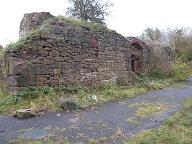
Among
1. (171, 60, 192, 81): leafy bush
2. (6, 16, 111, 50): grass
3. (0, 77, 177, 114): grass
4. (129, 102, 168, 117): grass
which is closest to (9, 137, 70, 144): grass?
(0, 77, 177, 114): grass

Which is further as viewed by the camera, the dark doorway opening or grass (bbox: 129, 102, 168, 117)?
the dark doorway opening

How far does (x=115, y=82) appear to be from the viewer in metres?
13.1

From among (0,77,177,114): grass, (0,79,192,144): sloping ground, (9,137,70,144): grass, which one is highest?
(0,77,177,114): grass

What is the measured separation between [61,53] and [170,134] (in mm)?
5325

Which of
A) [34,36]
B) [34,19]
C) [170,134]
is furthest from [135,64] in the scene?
[170,134]

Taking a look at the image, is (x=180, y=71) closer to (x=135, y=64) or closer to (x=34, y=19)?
(x=135, y=64)

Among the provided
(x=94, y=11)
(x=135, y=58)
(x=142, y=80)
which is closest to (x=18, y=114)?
(x=142, y=80)

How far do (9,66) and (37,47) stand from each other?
1066 millimetres

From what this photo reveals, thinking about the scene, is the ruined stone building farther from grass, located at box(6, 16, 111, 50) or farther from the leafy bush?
the leafy bush

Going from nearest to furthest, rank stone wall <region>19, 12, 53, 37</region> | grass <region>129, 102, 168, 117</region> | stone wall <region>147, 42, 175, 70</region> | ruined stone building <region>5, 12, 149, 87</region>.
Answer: grass <region>129, 102, 168, 117</region>, ruined stone building <region>5, 12, 149, 87</region>, stone wall <region>19, 12, 53, 37</region>, stone wall <region>147, 42, 175, 70</region>

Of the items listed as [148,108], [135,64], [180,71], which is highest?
[135,64]

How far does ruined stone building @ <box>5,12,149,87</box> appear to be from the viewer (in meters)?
9.14

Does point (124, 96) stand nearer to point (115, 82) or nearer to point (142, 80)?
point (115, 82)

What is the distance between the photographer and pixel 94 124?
6.87 m
